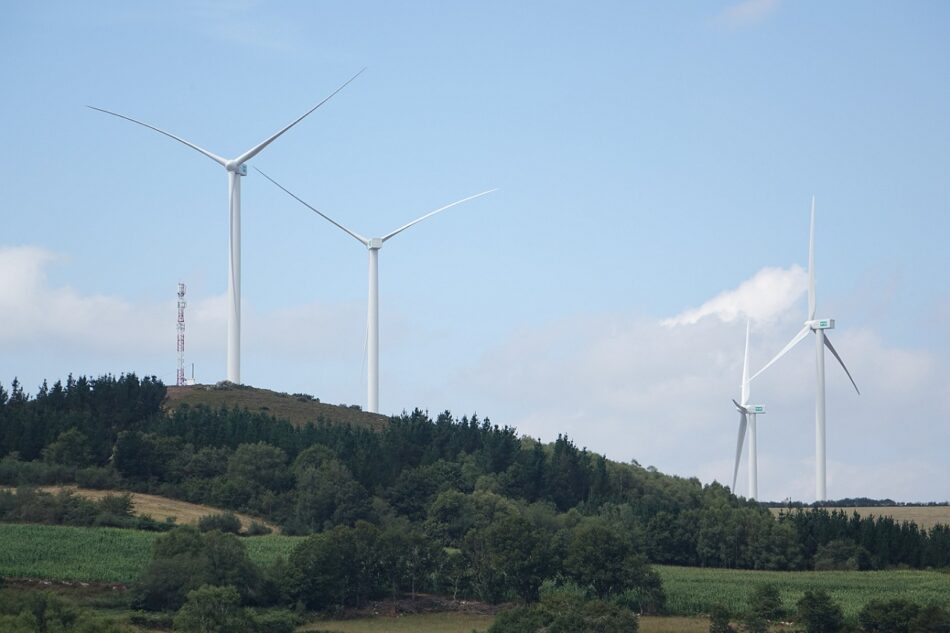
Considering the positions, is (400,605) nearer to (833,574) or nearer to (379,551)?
(379,551)

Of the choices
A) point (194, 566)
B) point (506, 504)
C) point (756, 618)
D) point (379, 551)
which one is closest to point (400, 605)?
point (379, 551)

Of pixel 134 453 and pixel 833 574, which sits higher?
pixel 134 453

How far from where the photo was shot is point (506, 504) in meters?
152

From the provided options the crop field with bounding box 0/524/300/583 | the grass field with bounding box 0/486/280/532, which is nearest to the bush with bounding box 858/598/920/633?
the crop field with bounding box 0/524/300/583

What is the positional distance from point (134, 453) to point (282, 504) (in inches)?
705

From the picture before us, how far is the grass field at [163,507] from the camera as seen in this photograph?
144500 mm

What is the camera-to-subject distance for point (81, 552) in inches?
4747

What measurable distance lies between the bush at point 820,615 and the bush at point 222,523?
5550cm

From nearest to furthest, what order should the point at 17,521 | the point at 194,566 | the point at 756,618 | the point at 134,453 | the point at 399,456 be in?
the point at 756,618, the point at 194,566, the point at 17,521, the point at 134,453, the point at 399,456

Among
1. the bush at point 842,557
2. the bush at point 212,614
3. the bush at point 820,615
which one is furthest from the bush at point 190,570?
the bush at point 842,557

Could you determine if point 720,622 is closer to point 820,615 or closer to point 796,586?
point 820,615

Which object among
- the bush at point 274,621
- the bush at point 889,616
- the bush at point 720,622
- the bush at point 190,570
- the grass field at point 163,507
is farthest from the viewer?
the grass field at point 163,507

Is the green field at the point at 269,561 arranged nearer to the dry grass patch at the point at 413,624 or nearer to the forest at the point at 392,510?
the forest at the point at 392,510

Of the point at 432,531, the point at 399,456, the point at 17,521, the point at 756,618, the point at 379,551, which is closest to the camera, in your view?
the point at 756,618
